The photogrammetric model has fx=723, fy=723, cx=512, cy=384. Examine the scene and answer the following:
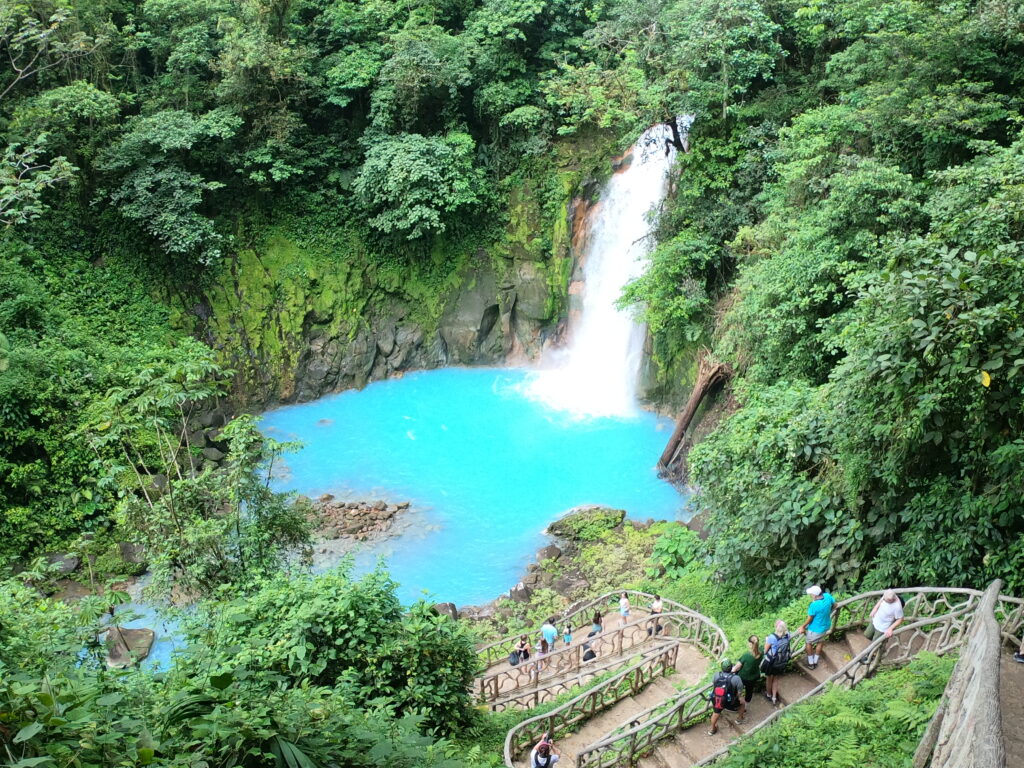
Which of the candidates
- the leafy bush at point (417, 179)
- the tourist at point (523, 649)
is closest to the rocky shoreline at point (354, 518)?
the tourist at point (523, 649)

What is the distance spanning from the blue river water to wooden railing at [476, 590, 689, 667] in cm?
247

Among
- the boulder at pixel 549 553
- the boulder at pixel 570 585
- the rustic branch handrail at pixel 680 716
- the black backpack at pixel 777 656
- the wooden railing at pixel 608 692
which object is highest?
the boulder at pixel 549 553

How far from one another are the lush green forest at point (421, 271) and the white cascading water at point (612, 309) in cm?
112

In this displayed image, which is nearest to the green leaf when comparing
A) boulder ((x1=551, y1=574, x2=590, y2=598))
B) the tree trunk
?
boulder ((x1=551, y1=574, x2=590, y2=598))

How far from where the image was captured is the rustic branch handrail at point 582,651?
10.4 meters

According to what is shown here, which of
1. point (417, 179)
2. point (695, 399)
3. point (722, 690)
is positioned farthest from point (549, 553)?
point (417, 179)

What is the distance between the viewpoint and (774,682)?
25.5ft

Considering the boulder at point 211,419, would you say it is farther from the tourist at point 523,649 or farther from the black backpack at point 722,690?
the black backpack at point 722,690

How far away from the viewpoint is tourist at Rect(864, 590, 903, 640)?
748cm

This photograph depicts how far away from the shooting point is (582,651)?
11.9 m

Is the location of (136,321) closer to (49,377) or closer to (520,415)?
(49,377)

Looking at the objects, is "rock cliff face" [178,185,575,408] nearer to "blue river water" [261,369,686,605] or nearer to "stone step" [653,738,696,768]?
"blue river water" [261,369,686,605]

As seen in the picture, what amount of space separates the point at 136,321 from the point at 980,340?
20.4m

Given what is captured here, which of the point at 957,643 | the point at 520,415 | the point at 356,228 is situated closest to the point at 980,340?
the point at 957,643
